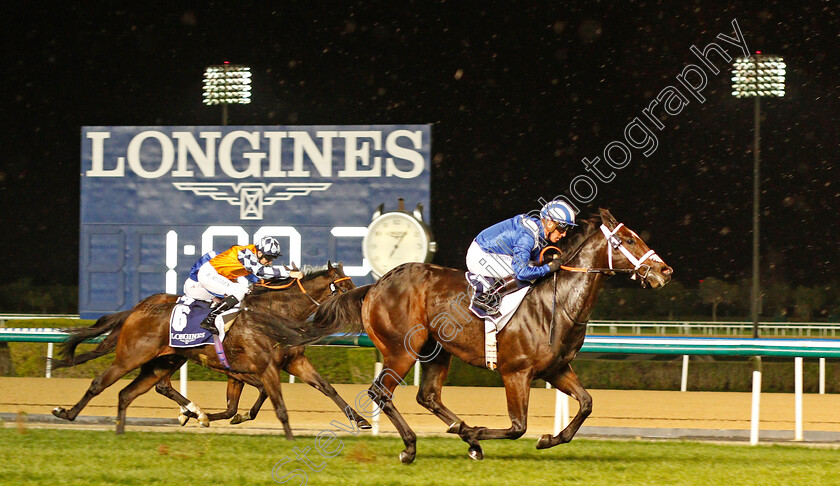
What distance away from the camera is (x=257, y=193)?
889 cm

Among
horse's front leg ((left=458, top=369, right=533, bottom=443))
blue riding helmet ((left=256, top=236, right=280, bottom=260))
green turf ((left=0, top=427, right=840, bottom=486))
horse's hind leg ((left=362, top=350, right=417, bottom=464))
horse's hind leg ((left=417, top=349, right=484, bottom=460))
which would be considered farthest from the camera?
blue riding helmet ((left=256, top=236, right=280, bottom=260))

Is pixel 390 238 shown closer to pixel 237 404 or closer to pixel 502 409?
pixel 502 409

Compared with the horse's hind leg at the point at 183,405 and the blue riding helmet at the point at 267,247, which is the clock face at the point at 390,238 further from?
the horse's hind leg at the point at 183,405

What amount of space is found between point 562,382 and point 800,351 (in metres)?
2.72

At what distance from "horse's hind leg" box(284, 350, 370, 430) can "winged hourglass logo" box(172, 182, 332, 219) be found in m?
2.98

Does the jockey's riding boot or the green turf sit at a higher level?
the jockey's riding boot

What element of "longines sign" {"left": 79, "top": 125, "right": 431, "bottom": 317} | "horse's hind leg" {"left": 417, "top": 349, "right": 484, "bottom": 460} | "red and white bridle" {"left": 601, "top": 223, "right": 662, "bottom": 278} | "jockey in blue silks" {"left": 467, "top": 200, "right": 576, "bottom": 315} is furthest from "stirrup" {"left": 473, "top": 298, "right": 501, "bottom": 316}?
"longines sign" {"left": 79, "top": 125, "right": 431, "bottom": 317}

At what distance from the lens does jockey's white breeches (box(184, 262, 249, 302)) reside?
616cm

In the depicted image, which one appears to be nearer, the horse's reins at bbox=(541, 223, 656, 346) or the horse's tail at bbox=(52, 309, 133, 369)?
the horse's reins at bbox=(541, 223, 656, 346)

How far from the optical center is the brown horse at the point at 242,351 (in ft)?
19.5

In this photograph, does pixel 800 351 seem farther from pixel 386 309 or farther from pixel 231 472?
pixel 231 472

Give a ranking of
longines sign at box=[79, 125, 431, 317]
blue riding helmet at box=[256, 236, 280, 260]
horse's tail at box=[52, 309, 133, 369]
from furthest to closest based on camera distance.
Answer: longines sign at box=[79, 125, 431, 317] < horse's tail at box=[52, 309, 133, 369] < blue riding helmet at box=[256, 236, 280, 260]

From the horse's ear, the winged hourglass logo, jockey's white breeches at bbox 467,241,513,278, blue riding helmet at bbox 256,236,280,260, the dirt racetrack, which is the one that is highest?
the winged hourglass logo

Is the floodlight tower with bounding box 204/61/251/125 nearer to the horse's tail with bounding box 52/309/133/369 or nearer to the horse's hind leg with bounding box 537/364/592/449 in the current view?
the horse's tail with bounding box 52/309/133/369
